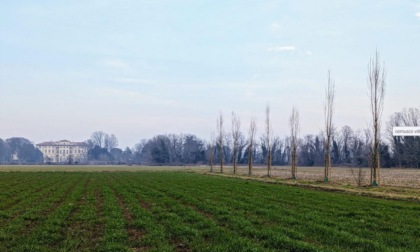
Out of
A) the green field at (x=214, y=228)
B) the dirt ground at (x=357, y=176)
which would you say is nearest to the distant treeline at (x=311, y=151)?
the dirt ground at (x=357, y=176)

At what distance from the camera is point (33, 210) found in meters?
16.4

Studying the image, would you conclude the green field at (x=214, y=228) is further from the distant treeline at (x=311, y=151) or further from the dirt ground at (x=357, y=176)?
the distant treeline at (x=311, y=151)

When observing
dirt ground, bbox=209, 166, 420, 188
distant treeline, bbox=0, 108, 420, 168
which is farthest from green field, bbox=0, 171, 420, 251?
distant treeline, bbox=0, 108, 420, 168

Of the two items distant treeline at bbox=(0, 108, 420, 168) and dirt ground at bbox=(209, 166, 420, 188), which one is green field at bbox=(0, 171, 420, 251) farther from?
distant treeline at bbox=(0, 108, 420, 168)

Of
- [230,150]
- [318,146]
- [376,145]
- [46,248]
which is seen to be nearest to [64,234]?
[46,248]

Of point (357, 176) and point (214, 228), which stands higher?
point (214, 228)

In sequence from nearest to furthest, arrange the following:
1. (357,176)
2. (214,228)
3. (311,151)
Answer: (214,228) < (357,176) < (311,151)

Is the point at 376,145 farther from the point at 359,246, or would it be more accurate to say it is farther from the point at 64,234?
the point at 64,234

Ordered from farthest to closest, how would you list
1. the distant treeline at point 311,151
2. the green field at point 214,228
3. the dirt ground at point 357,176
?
the distant treeline at point 311,151
the dirt ground at point 357,176
the green field at point 214,228

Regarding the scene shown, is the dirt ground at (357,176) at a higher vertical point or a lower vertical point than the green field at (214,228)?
lower

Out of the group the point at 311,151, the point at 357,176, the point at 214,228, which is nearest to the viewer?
the point at 214,228

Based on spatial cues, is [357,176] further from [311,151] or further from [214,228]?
[311,151]

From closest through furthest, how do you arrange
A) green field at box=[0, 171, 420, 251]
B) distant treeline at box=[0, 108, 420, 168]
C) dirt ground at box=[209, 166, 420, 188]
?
green field at box=[0, 171, 420, 251]
dirt ground at box=[209, 166, 420, 188]
distant treeline at box=[0, 108, 420, 168]

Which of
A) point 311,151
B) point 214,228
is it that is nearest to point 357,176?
point 214,228
